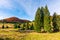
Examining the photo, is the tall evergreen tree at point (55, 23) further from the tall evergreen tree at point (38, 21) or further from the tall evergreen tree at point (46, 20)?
the tall evergreen tree at point (38, 21)

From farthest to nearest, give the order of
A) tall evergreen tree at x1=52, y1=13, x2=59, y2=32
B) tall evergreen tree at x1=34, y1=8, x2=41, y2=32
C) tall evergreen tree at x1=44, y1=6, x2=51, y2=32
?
tall evergreen tree at x1=52, y1=13, x2=59, y2=32 → tall evergreen tree at x1=34, y1=8, x2=41, y2=32 → tall evergreen tree at x1=44, y1=6, x2=51, y2=32

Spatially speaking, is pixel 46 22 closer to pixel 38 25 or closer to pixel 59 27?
pixel 38 25

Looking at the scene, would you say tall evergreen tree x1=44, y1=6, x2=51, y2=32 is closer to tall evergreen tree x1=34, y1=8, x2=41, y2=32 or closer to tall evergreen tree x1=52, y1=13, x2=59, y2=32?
tall evergreen tree x1=34, y1=8, x2=41, y2=32

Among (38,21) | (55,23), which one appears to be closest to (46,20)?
(38,21)

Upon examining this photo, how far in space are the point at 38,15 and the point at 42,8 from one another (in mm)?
4769

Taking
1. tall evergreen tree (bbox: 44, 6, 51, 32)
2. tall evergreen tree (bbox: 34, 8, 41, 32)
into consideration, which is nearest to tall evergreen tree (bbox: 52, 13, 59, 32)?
tall evergreen tree (bbox: 44, 6, 51, 32)

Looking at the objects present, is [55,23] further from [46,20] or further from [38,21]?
[38,21]

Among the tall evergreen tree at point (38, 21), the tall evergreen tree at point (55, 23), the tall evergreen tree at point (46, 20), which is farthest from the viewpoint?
the tall evergreen tree at point (55, 23)

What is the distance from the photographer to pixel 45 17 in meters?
68.5

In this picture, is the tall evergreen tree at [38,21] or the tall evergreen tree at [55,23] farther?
the tall evergreen tree at [55,23]

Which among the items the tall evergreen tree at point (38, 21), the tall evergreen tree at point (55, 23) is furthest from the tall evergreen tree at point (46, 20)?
the tall evergreen tree at point (55, 23)

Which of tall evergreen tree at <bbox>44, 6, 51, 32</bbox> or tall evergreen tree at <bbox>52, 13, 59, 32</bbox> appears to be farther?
tall evergreen tree at <bbox>52, 13, 59, 32</bbox>

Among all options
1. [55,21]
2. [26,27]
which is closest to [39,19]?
[55,21]

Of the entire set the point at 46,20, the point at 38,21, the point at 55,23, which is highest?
the point at 46,20
